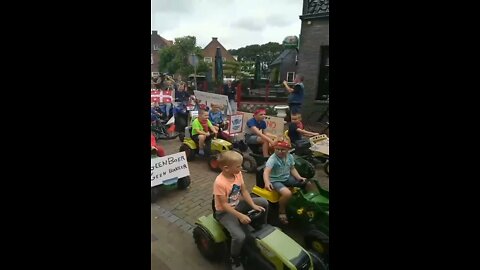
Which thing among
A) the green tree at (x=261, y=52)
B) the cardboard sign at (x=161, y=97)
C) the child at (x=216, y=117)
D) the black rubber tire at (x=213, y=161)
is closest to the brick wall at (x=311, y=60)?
the child at (x=216, y=117)

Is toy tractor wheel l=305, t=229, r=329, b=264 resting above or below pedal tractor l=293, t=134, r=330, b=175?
below

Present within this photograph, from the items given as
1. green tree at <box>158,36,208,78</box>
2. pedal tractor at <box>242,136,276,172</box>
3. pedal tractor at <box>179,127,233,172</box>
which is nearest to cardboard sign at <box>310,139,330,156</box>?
pedal tractor at <box>242,136,276,172</box>

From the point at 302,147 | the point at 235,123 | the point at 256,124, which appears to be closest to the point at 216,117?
the point at 235,123

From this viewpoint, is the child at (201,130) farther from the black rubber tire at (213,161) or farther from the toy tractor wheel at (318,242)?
the toy tractor wheel at (318,242)

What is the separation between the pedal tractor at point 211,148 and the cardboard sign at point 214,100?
149 centimetres

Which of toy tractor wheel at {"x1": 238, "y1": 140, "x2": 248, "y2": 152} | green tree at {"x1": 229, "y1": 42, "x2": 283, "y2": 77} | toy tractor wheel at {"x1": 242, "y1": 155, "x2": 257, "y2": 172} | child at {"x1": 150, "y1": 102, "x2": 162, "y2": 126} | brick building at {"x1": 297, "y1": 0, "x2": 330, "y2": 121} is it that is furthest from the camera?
green tree at {"x1": 229, "y1": 42, "x2": 283, "y2": 77}

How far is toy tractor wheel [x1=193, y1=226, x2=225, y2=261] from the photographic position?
2.27 metres

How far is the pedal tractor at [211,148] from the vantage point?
14.9 feet

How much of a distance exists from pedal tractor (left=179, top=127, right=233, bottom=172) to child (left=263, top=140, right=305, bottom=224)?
6.07 ft

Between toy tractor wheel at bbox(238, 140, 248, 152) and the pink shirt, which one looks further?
toy tractor wheel at bbox(238, 140, 248, 152)

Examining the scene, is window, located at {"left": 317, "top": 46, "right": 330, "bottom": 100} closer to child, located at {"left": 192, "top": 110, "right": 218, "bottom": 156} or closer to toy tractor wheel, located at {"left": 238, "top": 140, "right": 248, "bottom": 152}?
toy tractor wheel, located at {"left": 238, "top": 140, "right": 248, "bottom": 152}
